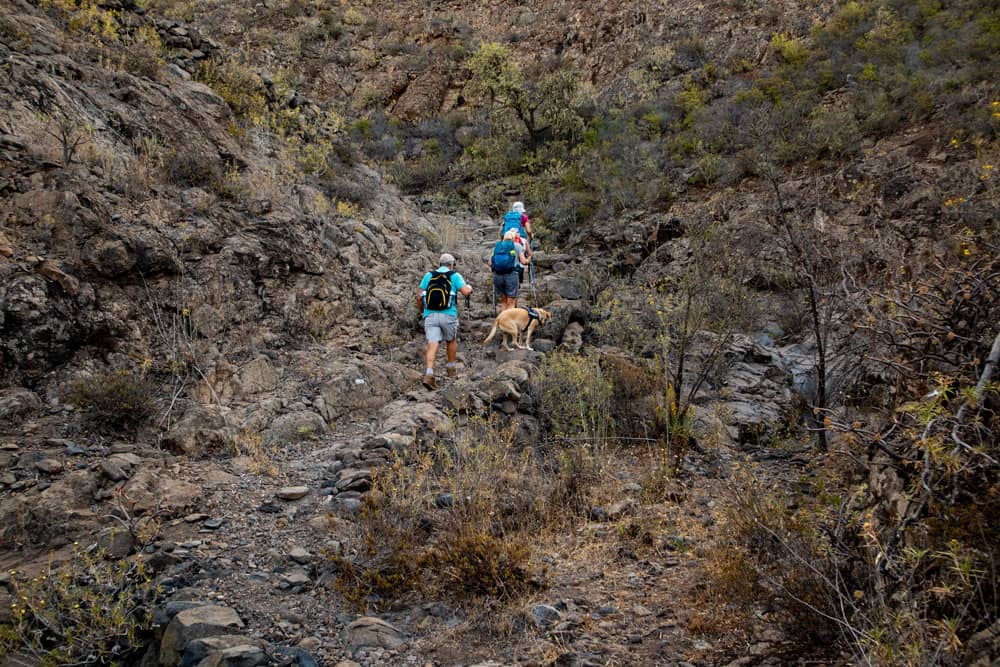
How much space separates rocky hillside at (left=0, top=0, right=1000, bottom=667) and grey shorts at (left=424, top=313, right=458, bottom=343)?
0.66 metres

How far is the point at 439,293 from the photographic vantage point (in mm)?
7078

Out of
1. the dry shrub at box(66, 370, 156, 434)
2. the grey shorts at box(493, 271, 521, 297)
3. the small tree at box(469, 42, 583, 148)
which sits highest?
the small tree at box(469, 42, 583, 148)

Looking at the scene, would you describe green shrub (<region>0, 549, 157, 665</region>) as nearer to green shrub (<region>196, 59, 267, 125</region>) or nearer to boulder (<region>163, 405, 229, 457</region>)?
boulder (<region>163, 405, 229, 457</region>)

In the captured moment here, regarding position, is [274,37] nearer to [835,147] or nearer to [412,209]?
[412,209]

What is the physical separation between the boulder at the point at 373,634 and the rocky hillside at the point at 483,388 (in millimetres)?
23

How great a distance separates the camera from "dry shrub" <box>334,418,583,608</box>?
351 centimetres

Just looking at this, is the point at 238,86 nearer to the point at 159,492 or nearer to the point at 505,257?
the point at 505,257

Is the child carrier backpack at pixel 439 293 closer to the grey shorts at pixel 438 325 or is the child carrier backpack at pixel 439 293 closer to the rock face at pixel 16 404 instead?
the grey shorts at pixel 438 325

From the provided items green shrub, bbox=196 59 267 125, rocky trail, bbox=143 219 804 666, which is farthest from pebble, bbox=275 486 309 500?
green shrub, bbox=196 59 267 125

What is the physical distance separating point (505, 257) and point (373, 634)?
575cm

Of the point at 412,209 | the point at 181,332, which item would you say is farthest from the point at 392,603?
the point at 412,209

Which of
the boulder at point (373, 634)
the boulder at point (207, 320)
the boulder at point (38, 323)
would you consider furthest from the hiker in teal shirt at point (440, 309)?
the boulder at point (373, 634)

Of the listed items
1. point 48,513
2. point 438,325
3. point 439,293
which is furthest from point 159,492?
point 439,293

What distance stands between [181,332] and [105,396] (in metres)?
1.21
